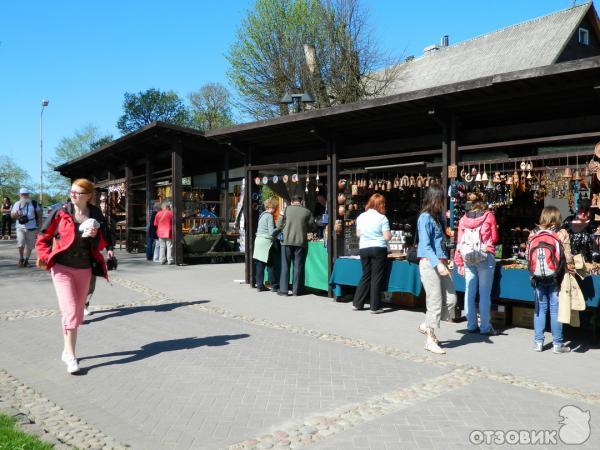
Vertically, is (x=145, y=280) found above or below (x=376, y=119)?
below

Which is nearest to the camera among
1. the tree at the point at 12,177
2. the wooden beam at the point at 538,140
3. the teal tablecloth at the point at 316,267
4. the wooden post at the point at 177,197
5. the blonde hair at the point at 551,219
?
the blonde hair at the point at 551,219

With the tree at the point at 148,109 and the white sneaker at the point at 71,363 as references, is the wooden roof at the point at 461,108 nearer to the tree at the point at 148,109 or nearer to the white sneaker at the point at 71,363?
the white sneaker at the point at 71,363

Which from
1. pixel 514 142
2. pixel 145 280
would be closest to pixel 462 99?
pixel 514 142

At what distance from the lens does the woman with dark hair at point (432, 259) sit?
587cm

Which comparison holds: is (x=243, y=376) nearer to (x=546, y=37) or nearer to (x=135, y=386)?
(x=135, y=386)

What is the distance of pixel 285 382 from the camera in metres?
4.91

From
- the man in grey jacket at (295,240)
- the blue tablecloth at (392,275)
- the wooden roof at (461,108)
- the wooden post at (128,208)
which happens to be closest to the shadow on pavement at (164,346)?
the blue tablecloth at (392,275)

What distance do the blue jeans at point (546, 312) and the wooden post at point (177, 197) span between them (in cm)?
1047

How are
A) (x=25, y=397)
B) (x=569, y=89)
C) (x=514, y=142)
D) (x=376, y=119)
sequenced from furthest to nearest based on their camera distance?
(x=376, y=119), (x=514, y=142), (x=569, y=89), (x=25, y=397)

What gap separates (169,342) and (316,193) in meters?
6.70

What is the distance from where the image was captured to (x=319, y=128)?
9.62 metres

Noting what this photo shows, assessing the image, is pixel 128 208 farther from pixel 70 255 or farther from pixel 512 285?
pixel 512 285

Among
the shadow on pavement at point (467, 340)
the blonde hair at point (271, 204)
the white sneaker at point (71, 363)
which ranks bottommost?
the shadow on pavement at point (467, 340)

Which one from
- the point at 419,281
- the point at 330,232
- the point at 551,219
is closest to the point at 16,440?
the point at 551,219
